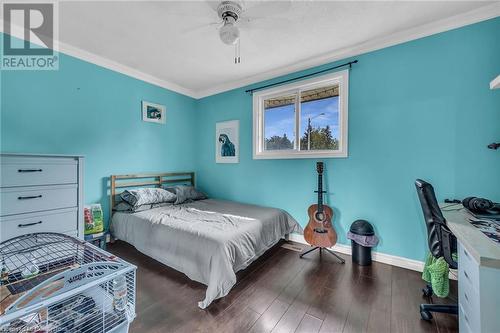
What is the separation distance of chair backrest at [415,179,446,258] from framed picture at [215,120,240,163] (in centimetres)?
255

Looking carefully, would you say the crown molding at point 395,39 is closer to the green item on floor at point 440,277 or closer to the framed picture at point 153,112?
the framed picture at point 153,112

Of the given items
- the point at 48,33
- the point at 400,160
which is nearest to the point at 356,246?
the point at 400,160

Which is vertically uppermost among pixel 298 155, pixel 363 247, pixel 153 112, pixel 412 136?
pixel 153 112

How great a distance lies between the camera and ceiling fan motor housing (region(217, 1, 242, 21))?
1.76m

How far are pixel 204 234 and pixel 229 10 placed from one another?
2.02 m

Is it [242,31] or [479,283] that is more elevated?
[242,31]

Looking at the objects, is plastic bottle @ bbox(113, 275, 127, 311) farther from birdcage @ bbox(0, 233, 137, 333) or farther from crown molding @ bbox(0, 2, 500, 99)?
crown molding @ bbox(0, 2, 500, 99)

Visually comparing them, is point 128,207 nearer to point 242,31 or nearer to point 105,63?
point 105,63

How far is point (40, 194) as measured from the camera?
1787 millimetres

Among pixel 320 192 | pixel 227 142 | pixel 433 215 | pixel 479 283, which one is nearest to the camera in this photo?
pixel 479 283

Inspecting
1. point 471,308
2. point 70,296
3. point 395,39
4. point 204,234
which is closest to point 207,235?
→ point 204,234

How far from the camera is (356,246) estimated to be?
91.9 inches

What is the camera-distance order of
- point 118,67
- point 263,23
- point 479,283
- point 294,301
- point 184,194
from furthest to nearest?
point 184,194 < point 118,67 < point 263,23 < point 294,301 < point 479,283

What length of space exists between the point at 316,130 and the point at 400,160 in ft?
3.49
